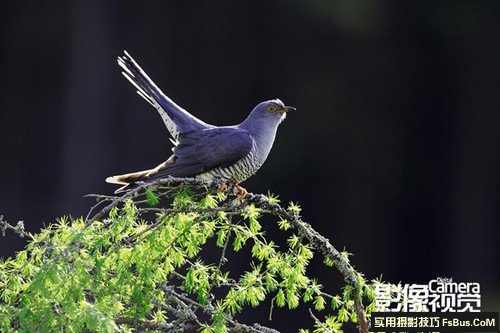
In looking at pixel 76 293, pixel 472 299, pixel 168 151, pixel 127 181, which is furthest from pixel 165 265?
pixel 168 151

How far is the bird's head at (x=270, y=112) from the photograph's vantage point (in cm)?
273

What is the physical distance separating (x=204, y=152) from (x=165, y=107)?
22 centimetres

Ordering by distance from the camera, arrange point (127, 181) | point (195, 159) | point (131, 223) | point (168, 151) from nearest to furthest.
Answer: point (131, 223) < point (127, 181) < point (195, 159) < point (168, 151)

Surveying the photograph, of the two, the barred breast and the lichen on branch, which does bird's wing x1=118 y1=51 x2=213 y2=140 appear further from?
the lichen on branch

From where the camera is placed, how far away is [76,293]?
4.92 feet

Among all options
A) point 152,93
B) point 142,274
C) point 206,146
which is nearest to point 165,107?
point 152,93

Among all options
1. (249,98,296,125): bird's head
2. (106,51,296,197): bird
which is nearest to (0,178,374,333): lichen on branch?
(106,51,296,197): bird

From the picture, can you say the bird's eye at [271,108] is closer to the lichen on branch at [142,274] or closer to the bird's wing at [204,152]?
the bird's wing at [204,152]

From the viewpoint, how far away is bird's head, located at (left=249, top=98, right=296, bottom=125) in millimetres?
2734

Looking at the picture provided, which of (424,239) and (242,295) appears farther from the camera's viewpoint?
(424,239)

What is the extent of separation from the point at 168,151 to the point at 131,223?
400 centimetres

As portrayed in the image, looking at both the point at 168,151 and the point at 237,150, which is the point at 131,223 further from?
the point at 168,151

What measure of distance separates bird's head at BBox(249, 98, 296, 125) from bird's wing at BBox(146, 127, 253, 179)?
0.58 feet

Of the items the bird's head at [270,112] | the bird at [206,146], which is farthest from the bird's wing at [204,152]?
the bird's head at [270,112]
